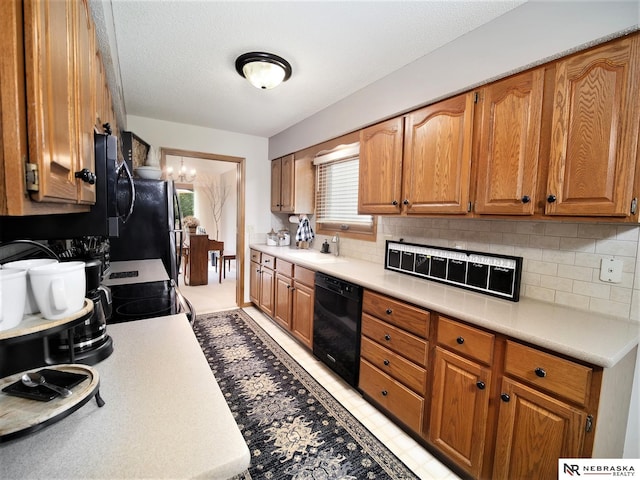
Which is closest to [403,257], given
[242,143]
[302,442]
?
[302,442]

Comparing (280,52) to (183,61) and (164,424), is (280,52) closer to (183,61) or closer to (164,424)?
(183,61)

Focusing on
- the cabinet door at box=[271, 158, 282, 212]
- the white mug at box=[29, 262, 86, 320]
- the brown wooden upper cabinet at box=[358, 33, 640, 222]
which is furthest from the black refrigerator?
the brown wooden upper cabinet at box=[358, 33, 640, 222]

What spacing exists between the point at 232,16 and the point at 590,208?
2.01 m

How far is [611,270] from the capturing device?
1.41 meters

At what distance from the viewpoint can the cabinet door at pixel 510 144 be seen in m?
1.43

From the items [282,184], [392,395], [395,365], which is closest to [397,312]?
[395,365]

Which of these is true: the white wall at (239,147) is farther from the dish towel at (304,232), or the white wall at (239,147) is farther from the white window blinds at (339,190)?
the white window blinds at (339,190)

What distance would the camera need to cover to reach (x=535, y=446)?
1.21 m

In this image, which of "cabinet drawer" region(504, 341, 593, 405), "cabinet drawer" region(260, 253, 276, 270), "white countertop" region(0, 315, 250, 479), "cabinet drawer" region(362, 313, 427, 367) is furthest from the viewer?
"cabinet drawer" region(260, 253, 276, 270)

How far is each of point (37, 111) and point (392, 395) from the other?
2042 mm

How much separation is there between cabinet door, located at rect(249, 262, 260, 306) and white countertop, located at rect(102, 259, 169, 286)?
1.53 meters

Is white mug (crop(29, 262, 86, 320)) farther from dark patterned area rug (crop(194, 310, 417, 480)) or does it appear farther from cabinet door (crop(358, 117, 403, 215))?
cabinet door (crop(358, 117, 403, 215))

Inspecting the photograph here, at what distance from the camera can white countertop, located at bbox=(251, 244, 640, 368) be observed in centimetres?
109

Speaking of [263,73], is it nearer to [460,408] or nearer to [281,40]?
[281,40]
